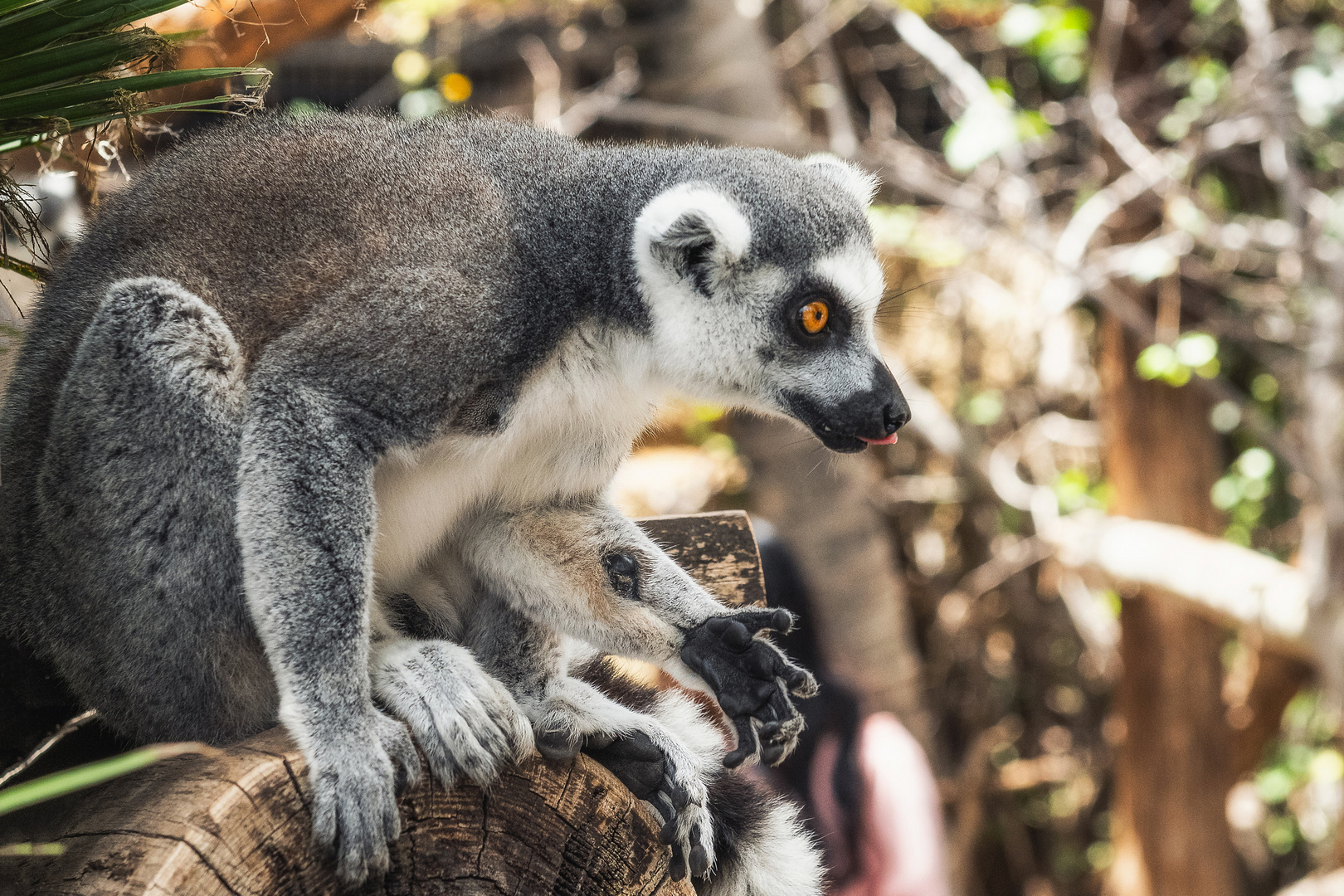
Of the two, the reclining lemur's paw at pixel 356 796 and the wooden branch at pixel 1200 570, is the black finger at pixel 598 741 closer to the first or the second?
the reclining lemur's paw at pixel 356 796

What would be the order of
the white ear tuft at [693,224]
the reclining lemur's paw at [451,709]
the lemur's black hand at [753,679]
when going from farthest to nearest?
the white ear tuft at [693,224]
the lemur's black hand at [753,679]
the reclining lemur's paw at [451,709]

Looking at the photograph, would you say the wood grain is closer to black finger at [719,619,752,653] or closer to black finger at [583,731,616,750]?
black finger at [719,619,752,653]

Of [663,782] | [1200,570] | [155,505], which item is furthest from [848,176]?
[1200,570]

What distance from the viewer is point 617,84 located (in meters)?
6.08

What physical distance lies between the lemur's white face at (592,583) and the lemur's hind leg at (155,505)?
1.99ft

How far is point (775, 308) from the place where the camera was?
2467 mm

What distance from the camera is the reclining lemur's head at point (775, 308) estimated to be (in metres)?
2.39

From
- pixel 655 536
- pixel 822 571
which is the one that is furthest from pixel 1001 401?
pixel 655 536

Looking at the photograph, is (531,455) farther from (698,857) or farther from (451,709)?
(698,857)

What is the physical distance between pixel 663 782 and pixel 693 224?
1.14 m

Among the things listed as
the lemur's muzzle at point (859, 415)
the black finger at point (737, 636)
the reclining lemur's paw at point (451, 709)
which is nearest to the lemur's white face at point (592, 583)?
the black finger at point (737, 636)

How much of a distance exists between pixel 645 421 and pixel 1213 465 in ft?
15.9

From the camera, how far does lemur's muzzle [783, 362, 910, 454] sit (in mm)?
2389

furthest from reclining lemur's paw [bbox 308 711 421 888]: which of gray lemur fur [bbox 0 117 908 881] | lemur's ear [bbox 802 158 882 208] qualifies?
lemur's ear [bbox 802 158 882 208]
